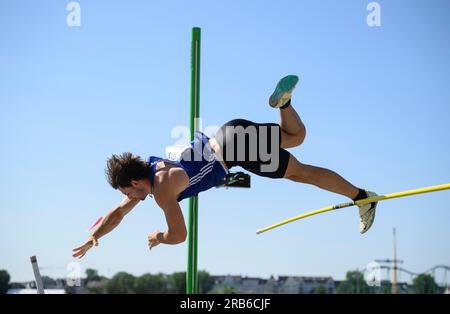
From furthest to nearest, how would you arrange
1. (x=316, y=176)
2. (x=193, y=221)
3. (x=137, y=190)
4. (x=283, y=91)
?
1. (x=193, y=221)
2. (x=316, y=176)
3. (x=283, y=91)
4. (x=137, y=190)

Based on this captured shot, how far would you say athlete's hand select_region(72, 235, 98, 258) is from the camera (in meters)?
5.16

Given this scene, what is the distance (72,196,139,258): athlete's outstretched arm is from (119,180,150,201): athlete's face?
38 cm

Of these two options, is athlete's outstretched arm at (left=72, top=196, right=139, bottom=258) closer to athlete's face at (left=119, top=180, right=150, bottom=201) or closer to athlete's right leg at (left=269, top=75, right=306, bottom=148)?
athlete's face at (left=119, top=180, right=150, bottom=201)

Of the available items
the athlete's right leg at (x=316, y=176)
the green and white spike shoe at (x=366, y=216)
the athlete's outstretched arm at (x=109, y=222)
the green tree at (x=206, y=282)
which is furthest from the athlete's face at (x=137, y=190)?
the green tree at (x=206, y=282)

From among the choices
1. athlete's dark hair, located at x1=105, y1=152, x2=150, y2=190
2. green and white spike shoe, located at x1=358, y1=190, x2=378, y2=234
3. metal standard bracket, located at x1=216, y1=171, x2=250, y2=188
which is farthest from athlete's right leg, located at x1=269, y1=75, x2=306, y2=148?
athlete's dark hair, located at x1=105, y1=152, x2=150, y2=190

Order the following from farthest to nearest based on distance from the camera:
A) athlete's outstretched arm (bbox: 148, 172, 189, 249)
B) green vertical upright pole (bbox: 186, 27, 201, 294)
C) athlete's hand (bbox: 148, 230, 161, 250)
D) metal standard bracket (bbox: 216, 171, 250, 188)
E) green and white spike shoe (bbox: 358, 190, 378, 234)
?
green vertical upright pole (bbox: 186, 27, 201, 294) < metal standard bracket (bbox: 216, 171, 250, 188) < green and white spike shoe (bbox: 358, 190, 378, 234) < athlete's hand (bbox: 148, 230, 161, 250) < athlete's outstretched arm (bbox: 148, 172, 189, 249)

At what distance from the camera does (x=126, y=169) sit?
5039 mm

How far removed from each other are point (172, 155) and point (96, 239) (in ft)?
2.89

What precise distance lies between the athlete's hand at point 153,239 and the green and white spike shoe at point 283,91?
55.8 inches

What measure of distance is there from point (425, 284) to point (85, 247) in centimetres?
5166

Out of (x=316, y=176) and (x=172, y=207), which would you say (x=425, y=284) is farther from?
(x=172, y=207)

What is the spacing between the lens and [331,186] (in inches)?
230

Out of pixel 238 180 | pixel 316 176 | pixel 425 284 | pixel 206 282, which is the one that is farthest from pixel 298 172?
pixel 206 282
